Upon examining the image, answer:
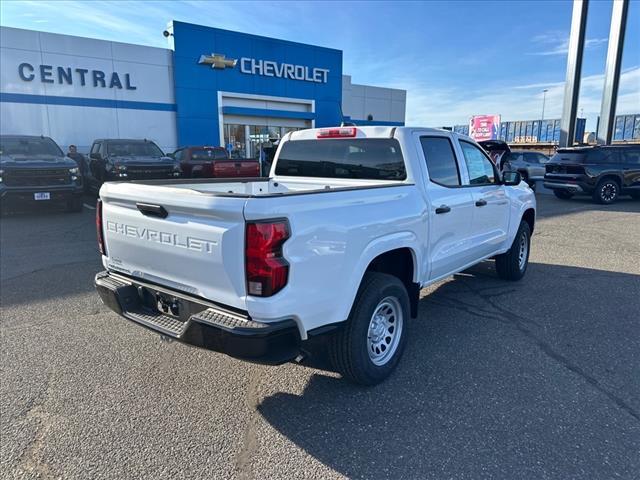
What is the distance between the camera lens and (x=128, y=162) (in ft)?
39.7

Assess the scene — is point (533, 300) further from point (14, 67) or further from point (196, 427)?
point (14, 67)

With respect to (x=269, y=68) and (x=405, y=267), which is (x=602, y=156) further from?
(x=269, y=68)

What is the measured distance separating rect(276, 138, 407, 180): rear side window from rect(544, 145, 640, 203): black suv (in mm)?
12911

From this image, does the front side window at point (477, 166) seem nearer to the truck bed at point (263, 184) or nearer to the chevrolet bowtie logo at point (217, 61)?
the truck bed at point (263, 184)

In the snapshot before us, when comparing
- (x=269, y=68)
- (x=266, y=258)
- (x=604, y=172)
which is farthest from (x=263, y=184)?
(x=269, y=68)

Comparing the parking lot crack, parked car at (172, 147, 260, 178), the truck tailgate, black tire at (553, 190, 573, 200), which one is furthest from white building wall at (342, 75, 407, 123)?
the parking lot crack

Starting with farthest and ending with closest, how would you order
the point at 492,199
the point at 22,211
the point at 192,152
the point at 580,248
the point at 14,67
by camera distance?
the point at 14,67 < the point at 192,152 < the point at 22,211 < the point at 580,248 < the point at 492,199

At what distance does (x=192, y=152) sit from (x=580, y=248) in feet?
38.1

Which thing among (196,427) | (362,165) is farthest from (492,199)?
(196,427)

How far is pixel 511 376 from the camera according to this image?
3.43 metres

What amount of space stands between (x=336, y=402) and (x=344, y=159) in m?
2.24

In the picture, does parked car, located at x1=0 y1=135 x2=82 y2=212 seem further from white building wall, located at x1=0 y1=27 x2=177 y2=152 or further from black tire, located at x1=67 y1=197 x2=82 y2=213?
white building wall, located at x1=0 y1=27 x2=177 y2=152

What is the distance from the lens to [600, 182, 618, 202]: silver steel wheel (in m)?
14.2

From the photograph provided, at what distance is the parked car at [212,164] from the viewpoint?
13.1 meters
